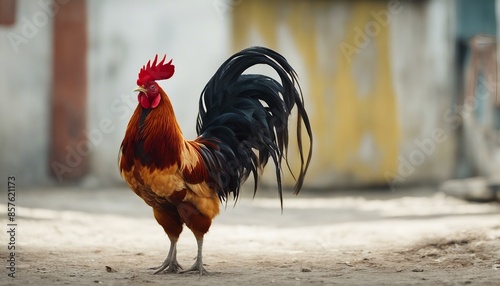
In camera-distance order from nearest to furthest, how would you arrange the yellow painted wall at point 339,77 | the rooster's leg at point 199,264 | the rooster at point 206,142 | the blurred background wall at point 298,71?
the rooster at point 206,142 < the rooster's leg at point 199,264 < the blurred background wall at point 298,71 < the yellow painted wall at point 339,77

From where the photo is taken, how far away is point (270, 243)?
8.52 m

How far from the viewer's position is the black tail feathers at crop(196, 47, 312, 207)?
6.63 m

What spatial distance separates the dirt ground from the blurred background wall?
5.67 ft

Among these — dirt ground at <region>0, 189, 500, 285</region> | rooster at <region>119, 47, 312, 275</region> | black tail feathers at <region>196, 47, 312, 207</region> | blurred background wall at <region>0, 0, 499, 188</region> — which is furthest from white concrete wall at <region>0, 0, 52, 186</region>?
black tail feathers at <region>196, 47, 312, 207</region>

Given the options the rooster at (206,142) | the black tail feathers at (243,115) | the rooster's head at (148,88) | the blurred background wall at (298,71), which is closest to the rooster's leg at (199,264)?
the rooster at (206,142)

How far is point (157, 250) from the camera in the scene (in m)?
7.95

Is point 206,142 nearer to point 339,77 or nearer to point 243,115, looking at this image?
point 243,115

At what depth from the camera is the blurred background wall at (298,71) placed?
14141 mm

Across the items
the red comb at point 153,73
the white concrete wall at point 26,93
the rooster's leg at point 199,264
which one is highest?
the white concrete wall at point 26,93

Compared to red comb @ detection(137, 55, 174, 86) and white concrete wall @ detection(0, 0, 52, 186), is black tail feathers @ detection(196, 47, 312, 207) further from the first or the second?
white concrete wall @ detection(0, 0, 52, 186)

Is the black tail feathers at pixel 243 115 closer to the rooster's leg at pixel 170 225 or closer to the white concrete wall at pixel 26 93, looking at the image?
the rooster's leg at pixel 170 225

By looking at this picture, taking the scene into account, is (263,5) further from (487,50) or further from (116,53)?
(487,50)

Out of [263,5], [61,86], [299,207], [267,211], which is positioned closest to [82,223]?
[267,211]

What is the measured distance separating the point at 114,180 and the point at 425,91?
590cm
